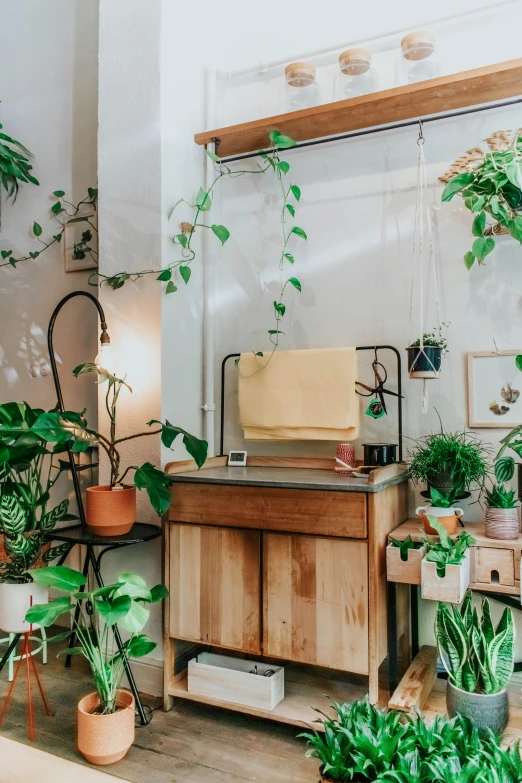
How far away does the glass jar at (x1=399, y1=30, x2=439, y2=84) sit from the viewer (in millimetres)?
2318

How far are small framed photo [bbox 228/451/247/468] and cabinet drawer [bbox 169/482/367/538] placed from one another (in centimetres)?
42

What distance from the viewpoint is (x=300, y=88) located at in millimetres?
2641

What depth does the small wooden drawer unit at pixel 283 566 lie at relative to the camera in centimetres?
191

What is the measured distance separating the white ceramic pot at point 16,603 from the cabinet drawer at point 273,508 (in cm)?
55

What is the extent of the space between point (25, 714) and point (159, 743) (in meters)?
0.55

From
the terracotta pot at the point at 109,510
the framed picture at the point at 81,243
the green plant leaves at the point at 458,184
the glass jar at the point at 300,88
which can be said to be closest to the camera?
the green plant leaves at the point at 458,184

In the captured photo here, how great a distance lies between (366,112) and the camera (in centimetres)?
239

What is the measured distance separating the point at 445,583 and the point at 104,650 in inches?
44.3

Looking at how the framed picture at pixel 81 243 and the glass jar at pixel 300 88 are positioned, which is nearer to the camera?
the glass jar at pixel 300 88

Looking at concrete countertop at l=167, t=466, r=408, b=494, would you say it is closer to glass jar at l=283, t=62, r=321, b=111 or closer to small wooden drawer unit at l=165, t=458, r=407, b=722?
small wooden drawer unit at l=165, t=458, r=407, b=722

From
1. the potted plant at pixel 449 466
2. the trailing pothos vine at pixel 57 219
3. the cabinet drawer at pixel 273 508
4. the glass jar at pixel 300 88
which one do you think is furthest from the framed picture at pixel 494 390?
the trailing pothos vine at pixel 57 219

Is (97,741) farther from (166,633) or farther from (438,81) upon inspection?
(438,81)

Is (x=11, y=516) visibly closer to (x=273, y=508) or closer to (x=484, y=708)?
(x=273, y=508)

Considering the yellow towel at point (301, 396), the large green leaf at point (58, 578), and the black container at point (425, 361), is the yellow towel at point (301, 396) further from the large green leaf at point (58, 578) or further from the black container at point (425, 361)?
the large green leaf at point (58, 578)
